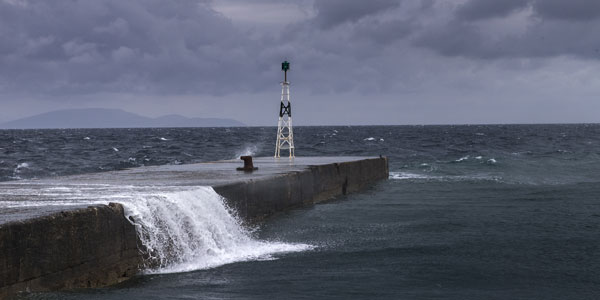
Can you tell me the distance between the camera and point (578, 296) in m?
8.47

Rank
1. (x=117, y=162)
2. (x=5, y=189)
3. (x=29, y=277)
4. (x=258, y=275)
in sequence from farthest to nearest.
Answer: (x=117, y=162) < (x=5, y=189) < (x=258, y=275) < (x=29, y=277)

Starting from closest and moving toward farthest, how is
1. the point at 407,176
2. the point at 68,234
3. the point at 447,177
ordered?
the point at 68,234 → the point at 447,177 → the point at 407,176

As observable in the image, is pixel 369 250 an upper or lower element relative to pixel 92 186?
lower

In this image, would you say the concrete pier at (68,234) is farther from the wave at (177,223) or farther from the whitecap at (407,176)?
the whitecap at (407,176)

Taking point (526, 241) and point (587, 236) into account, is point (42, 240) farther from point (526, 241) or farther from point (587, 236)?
point (587, 236)

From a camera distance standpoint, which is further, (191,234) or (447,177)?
(447,177)

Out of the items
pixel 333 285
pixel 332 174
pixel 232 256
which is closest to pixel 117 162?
pixel 332 174

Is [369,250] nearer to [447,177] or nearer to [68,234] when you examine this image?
[68,234]

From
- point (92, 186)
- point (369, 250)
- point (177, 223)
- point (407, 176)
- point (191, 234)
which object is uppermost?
point (92, 186)

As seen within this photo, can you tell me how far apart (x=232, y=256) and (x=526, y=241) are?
540 cm

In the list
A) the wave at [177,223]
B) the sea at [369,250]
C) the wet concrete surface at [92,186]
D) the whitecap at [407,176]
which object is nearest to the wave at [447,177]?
the whitecap at [407,176]

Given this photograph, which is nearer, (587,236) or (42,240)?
(42,240)

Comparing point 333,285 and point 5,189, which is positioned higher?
point 5,189

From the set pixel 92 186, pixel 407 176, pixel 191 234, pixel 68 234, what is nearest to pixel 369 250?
pixel 191 234
